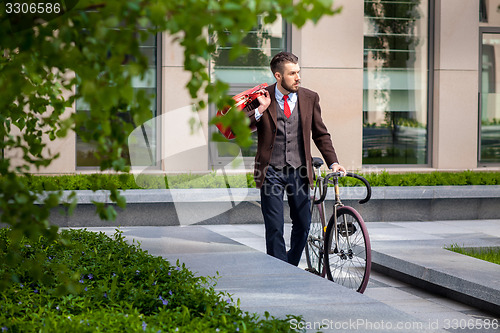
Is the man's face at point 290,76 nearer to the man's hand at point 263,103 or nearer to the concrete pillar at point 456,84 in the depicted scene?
the man's hand at point 263,103

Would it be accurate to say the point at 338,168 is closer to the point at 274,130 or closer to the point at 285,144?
the point at 285,144

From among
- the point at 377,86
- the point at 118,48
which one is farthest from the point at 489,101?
the point at 118,48

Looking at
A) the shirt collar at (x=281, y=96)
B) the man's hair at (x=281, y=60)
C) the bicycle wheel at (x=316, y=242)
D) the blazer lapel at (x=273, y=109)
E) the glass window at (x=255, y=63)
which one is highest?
the glass window at (x=255, y=63)

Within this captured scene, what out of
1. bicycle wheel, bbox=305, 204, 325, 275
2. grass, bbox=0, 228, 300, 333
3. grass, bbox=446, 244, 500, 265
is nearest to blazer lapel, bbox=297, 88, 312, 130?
bicycle wheel, bbox=305, 204, 325, 275

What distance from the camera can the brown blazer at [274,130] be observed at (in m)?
6.61

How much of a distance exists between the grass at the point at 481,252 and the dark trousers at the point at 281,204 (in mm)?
2059

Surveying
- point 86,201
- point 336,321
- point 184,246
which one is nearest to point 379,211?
point 86,201

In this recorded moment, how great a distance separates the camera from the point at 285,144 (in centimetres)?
664

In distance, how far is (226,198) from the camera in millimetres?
10836

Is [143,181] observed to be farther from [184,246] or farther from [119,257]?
[119,257]

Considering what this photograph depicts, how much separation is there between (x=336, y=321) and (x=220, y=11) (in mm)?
2518

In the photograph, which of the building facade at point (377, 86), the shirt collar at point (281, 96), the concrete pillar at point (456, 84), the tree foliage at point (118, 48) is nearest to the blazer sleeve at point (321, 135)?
the shirt collar at point (281, 96)

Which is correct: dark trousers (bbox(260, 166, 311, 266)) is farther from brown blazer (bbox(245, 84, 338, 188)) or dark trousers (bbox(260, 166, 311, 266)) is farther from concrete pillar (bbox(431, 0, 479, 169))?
concrete pillar (bbox(431, 0, 479, 169))

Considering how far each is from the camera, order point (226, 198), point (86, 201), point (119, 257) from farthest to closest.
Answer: point (226, 198) < point (86, 201) < point (119, 257)
